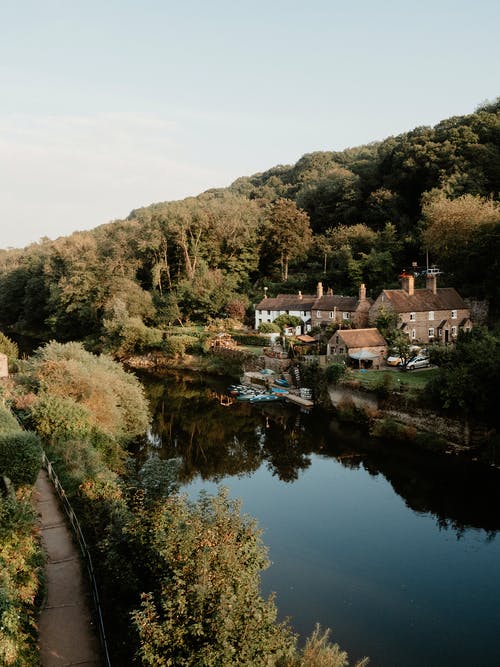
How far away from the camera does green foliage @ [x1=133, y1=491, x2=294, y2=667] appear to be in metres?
9.79

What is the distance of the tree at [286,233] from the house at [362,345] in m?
28.7

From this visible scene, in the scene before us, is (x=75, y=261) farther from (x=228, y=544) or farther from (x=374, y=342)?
(x=228, y=544)

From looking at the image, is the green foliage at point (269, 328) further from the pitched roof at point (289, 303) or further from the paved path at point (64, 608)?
the paved path at point (64, 608)

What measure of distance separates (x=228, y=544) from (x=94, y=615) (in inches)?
160

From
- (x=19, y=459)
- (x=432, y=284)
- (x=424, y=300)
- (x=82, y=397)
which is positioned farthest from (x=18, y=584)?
(x=432, y=284)

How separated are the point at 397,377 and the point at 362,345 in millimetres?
5557

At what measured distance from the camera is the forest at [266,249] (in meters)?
60.2

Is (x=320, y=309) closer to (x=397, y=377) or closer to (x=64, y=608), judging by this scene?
(x=397, y=377)

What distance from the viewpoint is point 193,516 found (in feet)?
39.8

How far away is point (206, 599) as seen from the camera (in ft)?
33.4

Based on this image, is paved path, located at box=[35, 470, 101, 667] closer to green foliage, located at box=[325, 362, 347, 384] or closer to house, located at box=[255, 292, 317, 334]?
green foliage, located at box=[325, 362, 347, 384]

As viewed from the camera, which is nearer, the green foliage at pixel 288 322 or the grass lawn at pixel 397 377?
the grass lawn at pixel 397 377

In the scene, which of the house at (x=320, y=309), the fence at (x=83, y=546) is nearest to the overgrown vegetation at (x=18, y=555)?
the fence at (x=83, y=546)

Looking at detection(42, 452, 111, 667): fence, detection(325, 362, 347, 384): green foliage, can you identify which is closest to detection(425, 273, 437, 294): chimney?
detection(325, 362, 347, 384): green foliage
